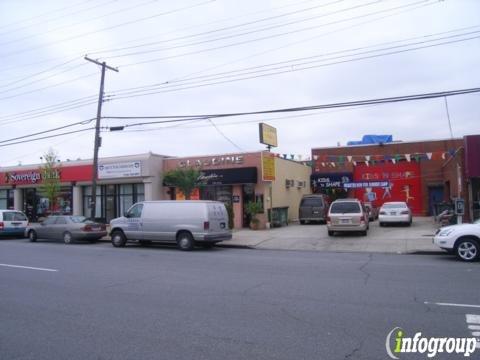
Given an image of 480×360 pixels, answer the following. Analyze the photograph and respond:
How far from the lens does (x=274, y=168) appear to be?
2625cm

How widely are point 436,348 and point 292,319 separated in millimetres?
2014

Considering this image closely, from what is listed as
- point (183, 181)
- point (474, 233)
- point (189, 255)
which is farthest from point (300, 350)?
point (183, 181)

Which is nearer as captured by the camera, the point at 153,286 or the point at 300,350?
the point at 300,350

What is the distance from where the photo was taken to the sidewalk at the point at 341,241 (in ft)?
54.2

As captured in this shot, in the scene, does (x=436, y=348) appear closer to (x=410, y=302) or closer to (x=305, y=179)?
(x=410, y=302)

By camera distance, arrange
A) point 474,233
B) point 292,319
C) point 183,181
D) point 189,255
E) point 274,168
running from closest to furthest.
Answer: point 292,319 → point 474,233 → point 189,255 → point 183,181 → point 274,168

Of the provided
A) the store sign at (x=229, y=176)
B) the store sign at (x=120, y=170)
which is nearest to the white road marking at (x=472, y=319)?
the store sign at (x=229, y=176)

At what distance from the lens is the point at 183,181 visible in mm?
23172

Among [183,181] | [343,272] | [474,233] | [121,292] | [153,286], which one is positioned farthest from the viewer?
[183,181]

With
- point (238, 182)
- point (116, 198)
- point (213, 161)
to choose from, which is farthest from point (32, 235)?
point (238, 182)

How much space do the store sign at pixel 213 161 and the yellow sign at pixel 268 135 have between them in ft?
6.16

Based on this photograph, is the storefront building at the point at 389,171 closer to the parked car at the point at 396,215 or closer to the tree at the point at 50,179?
the parked car at the point at 396,215

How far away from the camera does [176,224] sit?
57.6ft

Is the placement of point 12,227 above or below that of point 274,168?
below
